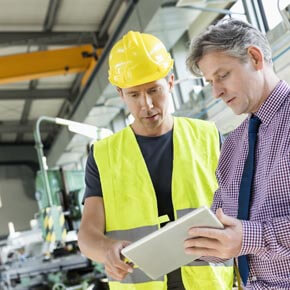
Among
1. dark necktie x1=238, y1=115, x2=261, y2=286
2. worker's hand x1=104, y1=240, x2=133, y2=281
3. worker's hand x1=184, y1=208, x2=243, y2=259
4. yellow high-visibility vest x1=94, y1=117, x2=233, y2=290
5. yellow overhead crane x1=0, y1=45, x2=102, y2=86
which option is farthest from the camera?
yellow overhead crane x1=0, y1=45, x2=102, y2=86

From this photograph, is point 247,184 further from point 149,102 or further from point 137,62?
point 137,62

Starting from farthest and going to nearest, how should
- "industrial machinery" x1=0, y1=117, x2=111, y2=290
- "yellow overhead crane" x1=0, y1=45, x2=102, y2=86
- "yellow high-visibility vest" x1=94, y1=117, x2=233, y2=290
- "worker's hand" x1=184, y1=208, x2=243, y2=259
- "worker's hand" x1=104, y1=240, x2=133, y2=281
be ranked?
"yellow overhead crane" x1=0, y1=45, x2=102, y2=86, "industrial machinery" x1=0, y1=117, x2=111, y2=290, "yellow high-visibility vest" x1=94, y1=117, x2=233, y2=290, "worker's hand" x1=104, y1=240, x2=133, y2=281, "worker's hand" x1=184, y1=208, x2=243, y2=259

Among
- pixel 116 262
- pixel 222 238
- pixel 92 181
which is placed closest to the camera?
pixel 222 238

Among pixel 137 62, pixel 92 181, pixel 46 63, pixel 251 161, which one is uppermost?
pixel 46 63

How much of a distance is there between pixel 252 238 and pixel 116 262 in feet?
1.72

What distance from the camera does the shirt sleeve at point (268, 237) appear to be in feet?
3.44

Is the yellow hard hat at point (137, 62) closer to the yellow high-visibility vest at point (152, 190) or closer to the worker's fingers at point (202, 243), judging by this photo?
the yellow high-visibility vest at point (152, 190)

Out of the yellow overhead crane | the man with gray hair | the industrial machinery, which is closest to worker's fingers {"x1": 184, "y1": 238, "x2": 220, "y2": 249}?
the man with gray hair

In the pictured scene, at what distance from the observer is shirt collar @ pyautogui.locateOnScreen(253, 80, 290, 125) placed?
4.04 ft

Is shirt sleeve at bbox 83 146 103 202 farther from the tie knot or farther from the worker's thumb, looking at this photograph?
the worker's thumb

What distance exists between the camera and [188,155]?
170 centimetres

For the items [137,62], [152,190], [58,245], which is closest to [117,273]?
[152,190]

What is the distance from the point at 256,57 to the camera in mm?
1261

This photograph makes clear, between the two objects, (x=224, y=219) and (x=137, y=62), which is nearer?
(x=224, y=219)
